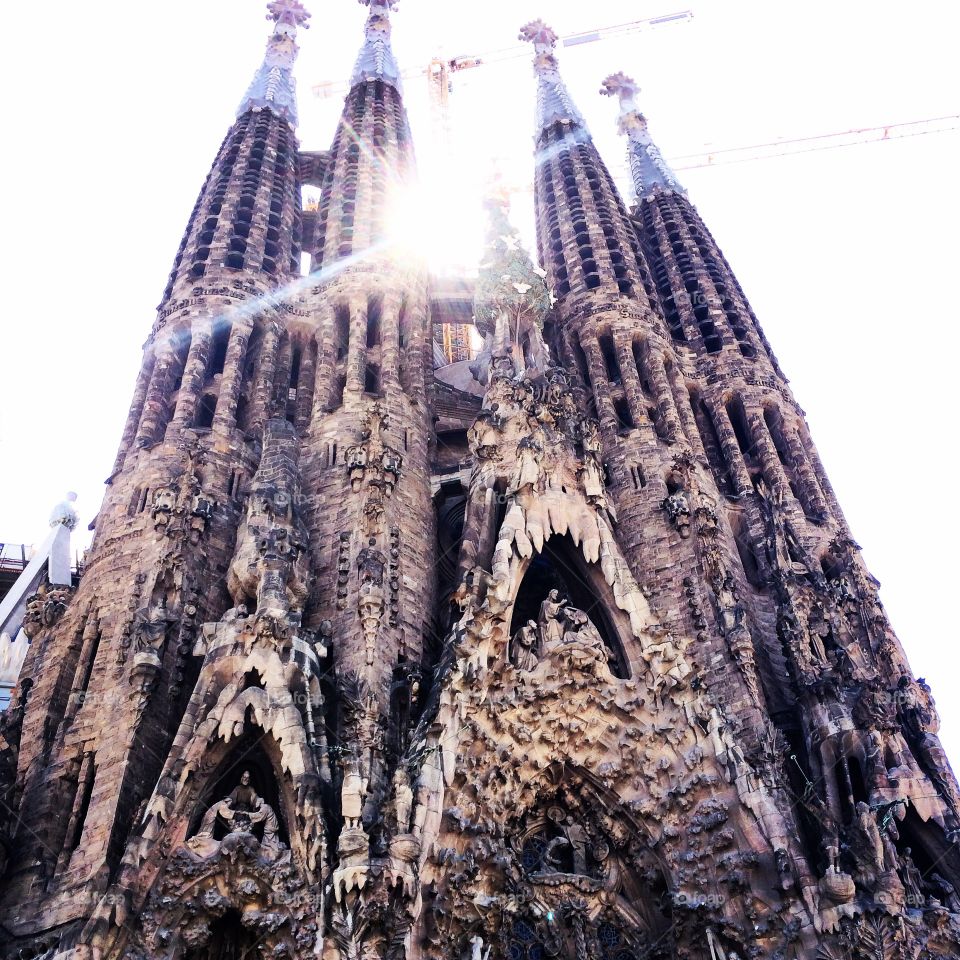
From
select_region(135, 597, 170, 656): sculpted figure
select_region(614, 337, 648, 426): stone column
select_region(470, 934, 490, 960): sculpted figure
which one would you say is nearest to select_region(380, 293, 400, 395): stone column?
select_region(614, 337, 648, 426): stone column

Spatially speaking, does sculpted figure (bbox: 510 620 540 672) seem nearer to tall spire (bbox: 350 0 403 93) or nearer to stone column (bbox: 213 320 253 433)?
stone column (bbox: 213 320 253 433)

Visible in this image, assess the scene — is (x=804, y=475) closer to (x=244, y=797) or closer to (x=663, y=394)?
(x=663, y=394)

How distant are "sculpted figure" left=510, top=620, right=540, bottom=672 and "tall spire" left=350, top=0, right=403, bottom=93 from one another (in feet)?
79.4

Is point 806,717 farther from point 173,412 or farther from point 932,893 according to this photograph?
point 173,412

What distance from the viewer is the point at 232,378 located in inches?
877

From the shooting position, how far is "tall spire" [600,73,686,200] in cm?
3528

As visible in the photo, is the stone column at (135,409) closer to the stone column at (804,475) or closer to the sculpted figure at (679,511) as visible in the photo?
the sculpted figure at (679,511)

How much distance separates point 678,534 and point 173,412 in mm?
10492

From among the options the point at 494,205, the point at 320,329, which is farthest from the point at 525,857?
the point at 494,205

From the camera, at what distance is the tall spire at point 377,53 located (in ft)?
119

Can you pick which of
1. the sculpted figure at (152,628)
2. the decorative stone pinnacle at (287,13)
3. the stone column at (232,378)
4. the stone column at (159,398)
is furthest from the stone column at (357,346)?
the decorative stone pinnacle at (287,13)

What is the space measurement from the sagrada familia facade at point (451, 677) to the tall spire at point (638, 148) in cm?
1100

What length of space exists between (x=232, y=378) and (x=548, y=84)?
2289cm

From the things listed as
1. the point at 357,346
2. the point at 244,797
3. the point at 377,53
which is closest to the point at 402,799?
the point at 244,797
